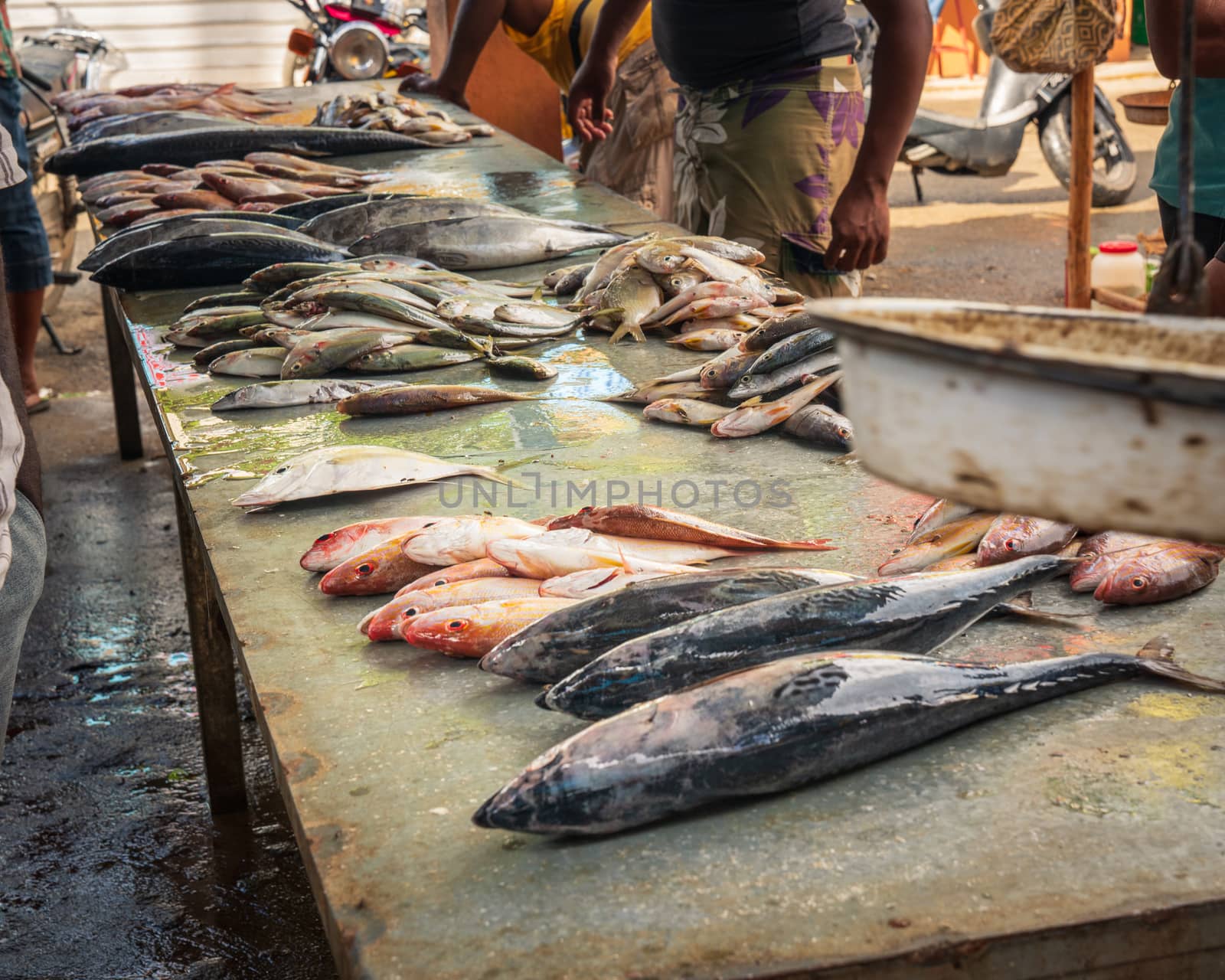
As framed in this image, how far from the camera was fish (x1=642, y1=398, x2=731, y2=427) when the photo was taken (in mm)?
2936

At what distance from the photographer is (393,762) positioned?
167cm

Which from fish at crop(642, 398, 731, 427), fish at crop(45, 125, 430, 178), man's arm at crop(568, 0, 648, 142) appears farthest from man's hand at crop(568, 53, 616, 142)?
fish at crop(642, 398, 731, 427)

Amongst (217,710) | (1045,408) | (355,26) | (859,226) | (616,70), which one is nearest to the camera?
(1045,408)

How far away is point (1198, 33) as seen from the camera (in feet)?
9.77

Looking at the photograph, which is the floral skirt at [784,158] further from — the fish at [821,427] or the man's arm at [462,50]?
the man's arm at [462,50]

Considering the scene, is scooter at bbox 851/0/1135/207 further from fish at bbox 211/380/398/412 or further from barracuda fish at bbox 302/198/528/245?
fish at bbox 211/380/398/412

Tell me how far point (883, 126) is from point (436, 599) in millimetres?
2717

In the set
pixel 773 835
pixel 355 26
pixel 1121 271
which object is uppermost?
pixel 355 26

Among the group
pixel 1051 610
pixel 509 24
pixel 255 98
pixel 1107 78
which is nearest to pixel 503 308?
pixel 1051 610

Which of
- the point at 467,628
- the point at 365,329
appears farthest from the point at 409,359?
the point at 467,628

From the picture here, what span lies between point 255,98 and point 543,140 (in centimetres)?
192

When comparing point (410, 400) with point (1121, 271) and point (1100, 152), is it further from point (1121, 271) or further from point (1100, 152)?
point (1100, 152)

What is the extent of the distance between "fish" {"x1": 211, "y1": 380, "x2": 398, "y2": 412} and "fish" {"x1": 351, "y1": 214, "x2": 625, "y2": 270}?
1146 millimetres

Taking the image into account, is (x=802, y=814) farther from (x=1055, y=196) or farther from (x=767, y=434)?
(x=1055, y=196)
